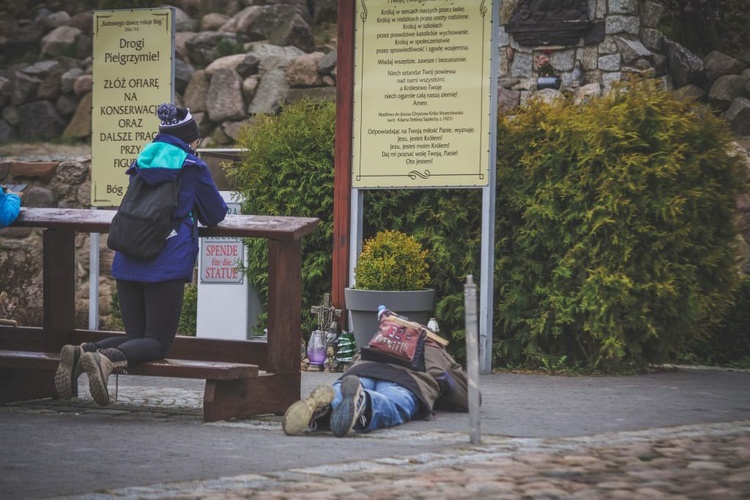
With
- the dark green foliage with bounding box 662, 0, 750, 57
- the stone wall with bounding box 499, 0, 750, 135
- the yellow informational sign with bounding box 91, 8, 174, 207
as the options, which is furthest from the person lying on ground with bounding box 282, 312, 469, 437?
the dark green foliage with bounding box 662, 0, 750, 57

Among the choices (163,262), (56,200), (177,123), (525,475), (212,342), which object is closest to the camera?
(525,475)

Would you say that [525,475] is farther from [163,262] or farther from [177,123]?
[177,123]

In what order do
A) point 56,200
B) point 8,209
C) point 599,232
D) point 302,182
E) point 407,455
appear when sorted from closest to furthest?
point 407,455 < point 8,209 < point 599,232 < point 302,182 < point 56,200

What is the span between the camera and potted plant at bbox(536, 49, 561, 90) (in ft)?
54.0

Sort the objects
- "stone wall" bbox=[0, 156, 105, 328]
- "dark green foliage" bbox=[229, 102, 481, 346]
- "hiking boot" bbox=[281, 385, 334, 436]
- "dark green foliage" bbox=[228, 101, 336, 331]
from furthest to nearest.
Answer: "stone wall" bbox=[0, 156, 105, 328], "dark green foliage" bbox=[228, 101, 336, 331], "dark green foliage" bbox=[229, 102, 481, 346], "hiking boot" bbox=[281, 385, 334, 436]

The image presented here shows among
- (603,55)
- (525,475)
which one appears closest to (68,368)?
(525,475)

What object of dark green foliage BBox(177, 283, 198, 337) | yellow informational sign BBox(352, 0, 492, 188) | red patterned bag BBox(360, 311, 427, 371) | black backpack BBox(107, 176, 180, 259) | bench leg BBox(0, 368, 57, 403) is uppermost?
yellow informational sign BBox(352, 0, 492, 188)

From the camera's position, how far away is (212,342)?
305 inches

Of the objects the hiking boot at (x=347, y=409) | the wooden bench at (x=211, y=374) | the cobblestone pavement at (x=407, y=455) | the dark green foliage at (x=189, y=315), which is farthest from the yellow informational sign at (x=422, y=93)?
the hiking boot at (x=347, y=409)

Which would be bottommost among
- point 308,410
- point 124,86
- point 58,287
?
point 308,410

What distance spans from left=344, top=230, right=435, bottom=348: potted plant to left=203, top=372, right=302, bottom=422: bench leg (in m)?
2.48

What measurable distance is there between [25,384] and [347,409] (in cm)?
282

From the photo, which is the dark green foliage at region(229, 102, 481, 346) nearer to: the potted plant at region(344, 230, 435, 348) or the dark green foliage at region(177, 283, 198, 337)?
the potted plant at region(344, 230, 435, 348)

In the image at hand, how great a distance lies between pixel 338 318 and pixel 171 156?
12.1ft
